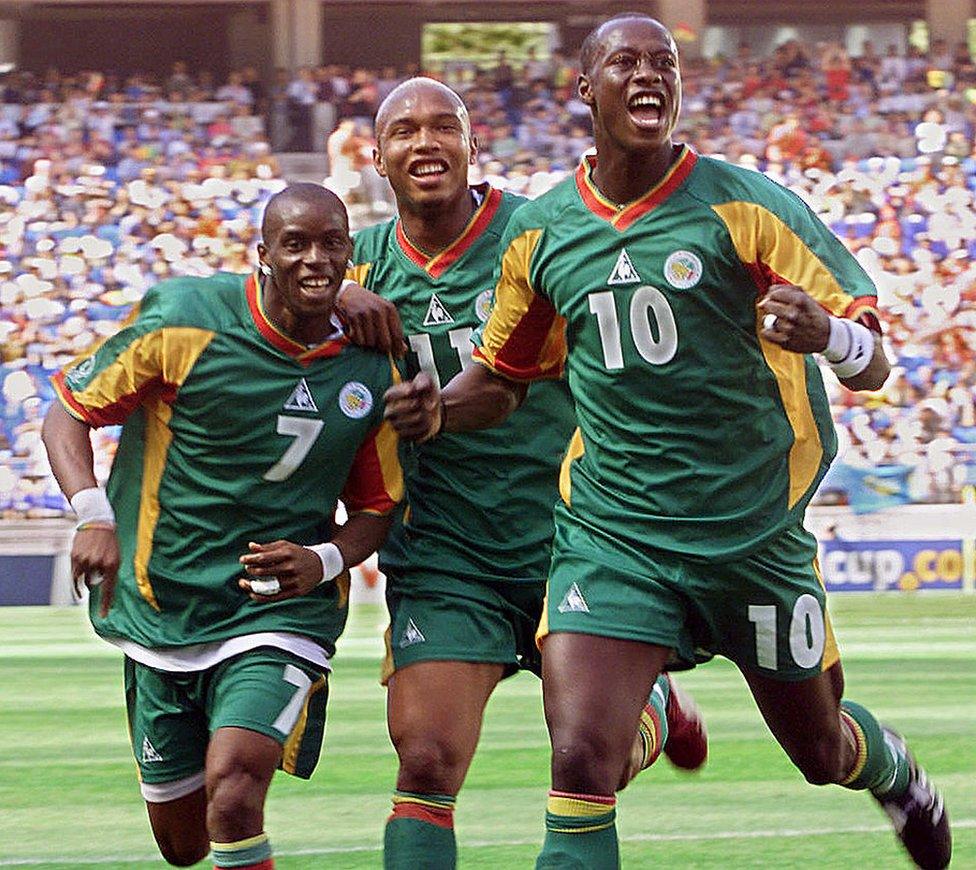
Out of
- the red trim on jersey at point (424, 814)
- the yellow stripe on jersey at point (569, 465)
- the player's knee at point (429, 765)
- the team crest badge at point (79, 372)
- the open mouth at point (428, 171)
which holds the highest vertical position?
the open mouth at point (428, 171)

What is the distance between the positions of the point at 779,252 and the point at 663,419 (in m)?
0.48

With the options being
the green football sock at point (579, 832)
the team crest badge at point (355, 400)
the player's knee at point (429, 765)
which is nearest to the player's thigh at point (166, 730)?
the player's knee at point (429, 765)

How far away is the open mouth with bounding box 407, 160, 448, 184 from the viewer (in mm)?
5324

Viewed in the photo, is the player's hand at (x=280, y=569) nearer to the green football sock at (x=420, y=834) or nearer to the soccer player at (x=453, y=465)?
the soccer player at (x=453, y=465)

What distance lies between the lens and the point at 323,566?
4965 mm

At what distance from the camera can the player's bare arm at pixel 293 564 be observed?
16.0ft

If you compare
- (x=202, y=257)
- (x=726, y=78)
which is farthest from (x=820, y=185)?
(x=202, y=257)

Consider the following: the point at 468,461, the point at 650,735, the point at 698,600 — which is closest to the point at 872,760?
the point at 650,735

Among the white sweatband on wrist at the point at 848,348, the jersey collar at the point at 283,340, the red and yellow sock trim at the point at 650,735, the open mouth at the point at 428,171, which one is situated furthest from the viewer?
the red and yellow sock trim at the point at 650,735

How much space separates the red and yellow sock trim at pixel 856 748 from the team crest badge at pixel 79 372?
2.16 m

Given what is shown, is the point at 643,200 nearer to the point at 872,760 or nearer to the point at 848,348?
the point at 848,348

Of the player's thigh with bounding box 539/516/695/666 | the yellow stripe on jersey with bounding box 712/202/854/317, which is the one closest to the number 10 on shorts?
the player's thigh with bounding box 539/516/695/666

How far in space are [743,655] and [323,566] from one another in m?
1.06

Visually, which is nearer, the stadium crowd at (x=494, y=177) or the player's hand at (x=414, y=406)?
the player's hand at (x=414, y=406)
